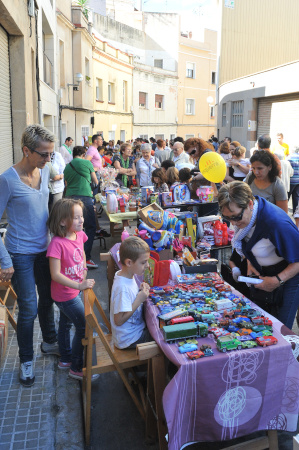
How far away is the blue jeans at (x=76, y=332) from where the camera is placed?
10.2 ft

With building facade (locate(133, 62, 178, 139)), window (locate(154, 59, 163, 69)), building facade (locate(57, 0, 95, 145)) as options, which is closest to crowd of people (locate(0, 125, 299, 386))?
building facade (locate(57, 0, 95, 145))

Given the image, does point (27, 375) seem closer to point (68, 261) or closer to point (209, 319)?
point (68, 261)

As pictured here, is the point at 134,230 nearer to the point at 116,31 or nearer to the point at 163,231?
the point at 163,231

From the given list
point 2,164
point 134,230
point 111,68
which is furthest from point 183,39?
point 134,230

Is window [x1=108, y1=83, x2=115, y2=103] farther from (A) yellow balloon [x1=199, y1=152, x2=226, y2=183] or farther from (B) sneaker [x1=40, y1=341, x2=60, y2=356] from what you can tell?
(B) sneaker [x1=40, y1=341, x2=60, y2=356]

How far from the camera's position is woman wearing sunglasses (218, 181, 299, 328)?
2.78 metres

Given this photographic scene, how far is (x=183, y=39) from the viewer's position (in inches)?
1195

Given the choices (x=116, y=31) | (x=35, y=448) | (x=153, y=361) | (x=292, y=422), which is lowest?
(x=35, y=448)

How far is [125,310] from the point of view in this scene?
2.67m

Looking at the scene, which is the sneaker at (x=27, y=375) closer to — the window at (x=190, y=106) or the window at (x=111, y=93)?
the window at (x=111, y=93)

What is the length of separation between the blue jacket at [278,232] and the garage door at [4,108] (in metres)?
4.99

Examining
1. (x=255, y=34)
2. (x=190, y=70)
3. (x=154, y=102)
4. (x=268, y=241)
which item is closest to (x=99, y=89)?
(x=154, y=102)

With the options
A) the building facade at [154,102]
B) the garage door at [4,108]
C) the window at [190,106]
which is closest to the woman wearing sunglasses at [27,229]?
the garage door at [4,108]

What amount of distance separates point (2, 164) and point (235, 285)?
15.6 ft
